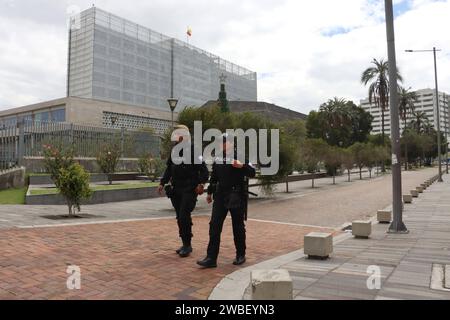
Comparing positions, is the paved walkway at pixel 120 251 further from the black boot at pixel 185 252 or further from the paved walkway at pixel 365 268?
the paved walkway at pixel 365 268

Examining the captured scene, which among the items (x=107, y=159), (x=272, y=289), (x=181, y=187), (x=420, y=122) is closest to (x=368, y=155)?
(x=107, y=159)

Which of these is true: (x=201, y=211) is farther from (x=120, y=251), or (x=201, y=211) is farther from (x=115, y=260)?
(x=115, y=260)

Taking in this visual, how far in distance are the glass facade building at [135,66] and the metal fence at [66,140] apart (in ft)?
152

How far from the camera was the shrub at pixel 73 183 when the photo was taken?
10.4 meters

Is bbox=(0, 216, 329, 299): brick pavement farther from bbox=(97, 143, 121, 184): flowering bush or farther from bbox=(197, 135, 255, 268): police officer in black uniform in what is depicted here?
bbox=(97, 143, 121, 184): flowering bush

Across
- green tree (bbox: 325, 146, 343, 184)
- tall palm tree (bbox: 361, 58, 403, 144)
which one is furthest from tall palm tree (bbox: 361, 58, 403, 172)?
green tree (bbox: 325, 146, 343, 184)

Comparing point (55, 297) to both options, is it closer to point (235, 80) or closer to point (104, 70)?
point (104, 70)

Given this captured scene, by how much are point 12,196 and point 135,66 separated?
7617 centimetres

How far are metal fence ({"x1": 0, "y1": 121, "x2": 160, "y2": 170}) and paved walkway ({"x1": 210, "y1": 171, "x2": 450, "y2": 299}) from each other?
13954mm

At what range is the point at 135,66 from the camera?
286 feet

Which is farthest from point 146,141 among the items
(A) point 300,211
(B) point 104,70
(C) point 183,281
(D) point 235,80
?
(D) point 235,80

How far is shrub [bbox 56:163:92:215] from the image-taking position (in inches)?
410

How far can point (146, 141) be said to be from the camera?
26141 millimetres

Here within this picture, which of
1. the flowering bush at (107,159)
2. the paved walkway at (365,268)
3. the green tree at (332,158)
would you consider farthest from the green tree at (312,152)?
the paved walkway at (365,268)
